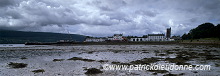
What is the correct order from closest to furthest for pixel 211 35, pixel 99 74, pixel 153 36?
pixel 99 74, pixel 211 35, pixel 153 36

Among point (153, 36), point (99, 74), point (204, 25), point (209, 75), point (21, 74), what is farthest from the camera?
point (153, 36)

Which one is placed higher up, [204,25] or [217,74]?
[204,25]

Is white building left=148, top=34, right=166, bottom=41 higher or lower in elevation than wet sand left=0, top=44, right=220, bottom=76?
higher

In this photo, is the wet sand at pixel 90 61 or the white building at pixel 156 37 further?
the white building at pixel 156 37

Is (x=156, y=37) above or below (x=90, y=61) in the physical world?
above

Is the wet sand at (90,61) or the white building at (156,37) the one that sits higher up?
the white building at (156,37)

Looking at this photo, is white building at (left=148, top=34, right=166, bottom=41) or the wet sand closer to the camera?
the wet sand

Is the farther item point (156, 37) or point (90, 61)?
point (156, 37)

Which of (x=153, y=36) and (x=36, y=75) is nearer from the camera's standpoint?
(x=36, y=75)

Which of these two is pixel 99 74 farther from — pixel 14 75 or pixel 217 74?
pixel 217 74

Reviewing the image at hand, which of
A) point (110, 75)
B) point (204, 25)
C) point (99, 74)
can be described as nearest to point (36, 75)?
point (99, 74)

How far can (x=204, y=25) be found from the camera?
152 meters

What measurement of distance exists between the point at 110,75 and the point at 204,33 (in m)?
126

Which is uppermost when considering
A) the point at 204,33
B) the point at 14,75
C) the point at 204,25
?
the point at 204,25
